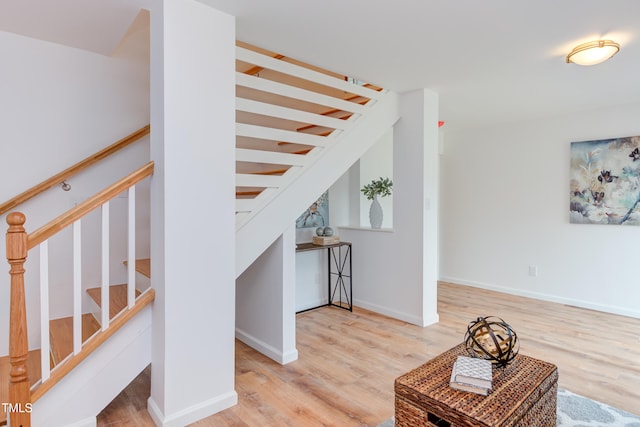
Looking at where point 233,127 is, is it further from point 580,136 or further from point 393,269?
point 580,136

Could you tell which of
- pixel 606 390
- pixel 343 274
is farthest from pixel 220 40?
pixel 606 390

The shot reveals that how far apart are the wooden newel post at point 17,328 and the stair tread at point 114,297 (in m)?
0.72

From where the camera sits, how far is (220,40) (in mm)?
2051

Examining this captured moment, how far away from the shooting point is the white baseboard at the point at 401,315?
3.54 meters

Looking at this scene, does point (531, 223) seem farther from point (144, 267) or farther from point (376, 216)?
point (144, 267)

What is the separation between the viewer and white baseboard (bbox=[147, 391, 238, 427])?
1.94 metres

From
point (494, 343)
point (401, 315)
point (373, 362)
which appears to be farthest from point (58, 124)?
point (401, 315)

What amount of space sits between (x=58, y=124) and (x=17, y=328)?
65.4 inches

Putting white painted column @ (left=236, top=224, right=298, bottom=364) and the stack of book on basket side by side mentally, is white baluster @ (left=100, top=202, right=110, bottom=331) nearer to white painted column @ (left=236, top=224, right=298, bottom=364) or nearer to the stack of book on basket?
white painted column @ (left=236, top=224, right=298, bottom=364)

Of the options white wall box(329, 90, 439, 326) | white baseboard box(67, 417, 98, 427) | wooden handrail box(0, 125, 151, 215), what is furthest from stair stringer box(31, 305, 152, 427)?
white wall box(329, 90, 439, 326)

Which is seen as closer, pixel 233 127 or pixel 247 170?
pixel 233 127

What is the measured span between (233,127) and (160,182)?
20.0 inches

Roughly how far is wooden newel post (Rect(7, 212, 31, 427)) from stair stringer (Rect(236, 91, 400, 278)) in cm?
116

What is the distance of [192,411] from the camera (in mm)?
2004
